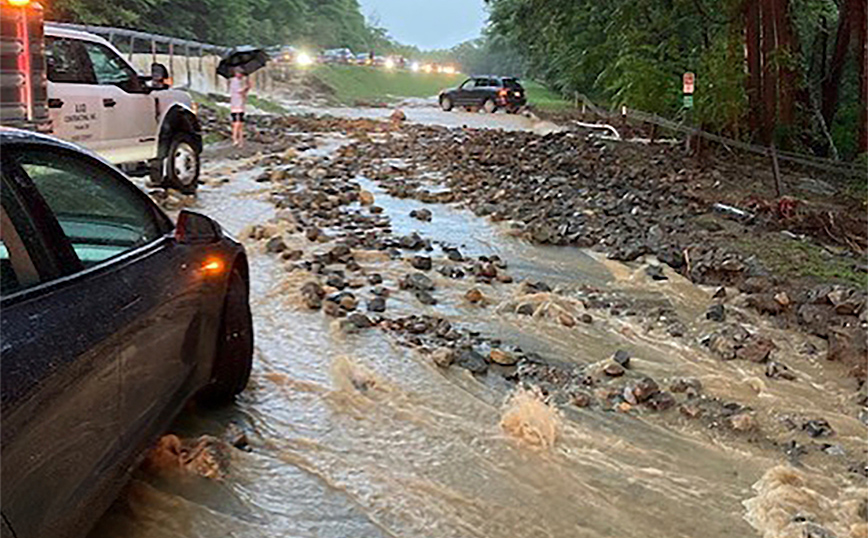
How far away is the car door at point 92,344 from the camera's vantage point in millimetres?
2283

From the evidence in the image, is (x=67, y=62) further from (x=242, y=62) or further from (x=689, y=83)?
(x=689, y=83)

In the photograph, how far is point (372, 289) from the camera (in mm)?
7242

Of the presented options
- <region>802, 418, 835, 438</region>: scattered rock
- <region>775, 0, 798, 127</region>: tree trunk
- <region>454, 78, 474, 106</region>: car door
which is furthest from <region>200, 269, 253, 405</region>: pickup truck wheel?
<region>454, 78, 474, 106</region>: car door

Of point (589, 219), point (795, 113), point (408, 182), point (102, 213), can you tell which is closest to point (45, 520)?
point (102, 213)

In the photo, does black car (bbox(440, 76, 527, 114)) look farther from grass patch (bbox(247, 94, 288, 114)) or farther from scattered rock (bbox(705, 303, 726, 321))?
scattered rock (bbox(705, 303, 726, 321))

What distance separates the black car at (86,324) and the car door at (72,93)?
585 cm

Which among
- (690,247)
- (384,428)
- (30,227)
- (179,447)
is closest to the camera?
(30,227)

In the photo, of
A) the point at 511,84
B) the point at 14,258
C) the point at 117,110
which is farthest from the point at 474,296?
the point at 511,84

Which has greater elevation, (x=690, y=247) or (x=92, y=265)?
(x=92, y=265)

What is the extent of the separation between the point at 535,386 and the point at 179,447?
2.19 metres

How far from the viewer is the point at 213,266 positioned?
12.8 feet

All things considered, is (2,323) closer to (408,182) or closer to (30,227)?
(30,227)

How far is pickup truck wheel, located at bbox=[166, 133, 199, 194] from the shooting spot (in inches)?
430

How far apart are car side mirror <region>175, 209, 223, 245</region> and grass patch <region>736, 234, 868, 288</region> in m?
5.69
